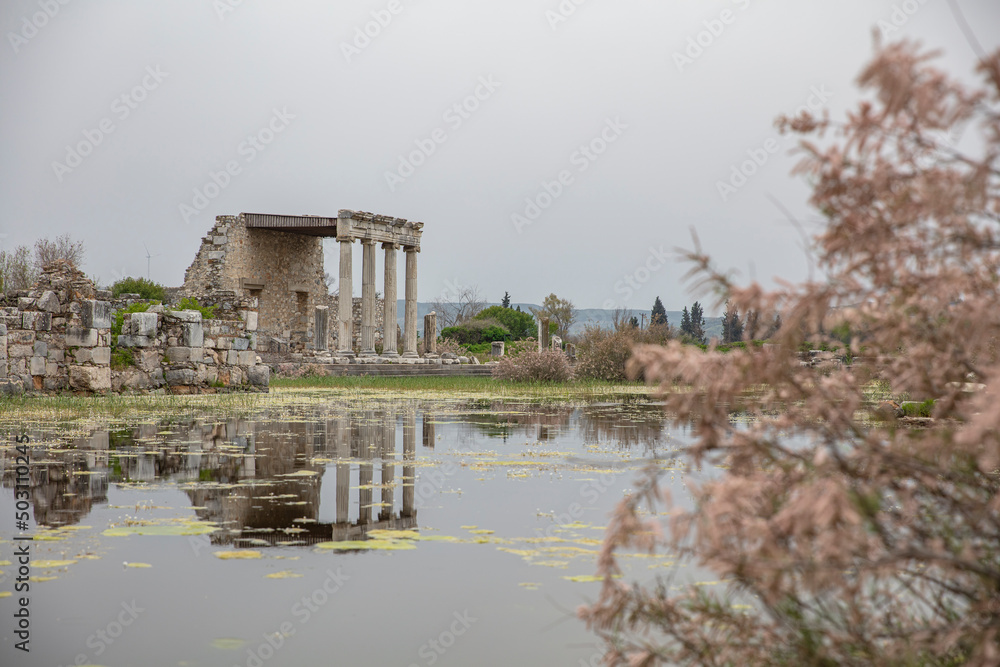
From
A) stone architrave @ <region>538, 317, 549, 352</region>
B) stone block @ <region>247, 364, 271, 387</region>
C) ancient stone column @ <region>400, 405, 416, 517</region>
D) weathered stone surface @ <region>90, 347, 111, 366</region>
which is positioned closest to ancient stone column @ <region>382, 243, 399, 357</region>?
stone architrave @ <region>538, 317, 549, 352</region>

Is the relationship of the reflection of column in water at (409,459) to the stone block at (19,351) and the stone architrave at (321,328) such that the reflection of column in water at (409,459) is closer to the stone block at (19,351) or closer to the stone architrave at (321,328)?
the stone block at (19,351)

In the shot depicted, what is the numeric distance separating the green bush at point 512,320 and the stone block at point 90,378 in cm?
4488

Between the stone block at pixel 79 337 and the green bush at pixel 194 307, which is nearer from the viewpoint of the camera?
the stone block at pixel 79 337

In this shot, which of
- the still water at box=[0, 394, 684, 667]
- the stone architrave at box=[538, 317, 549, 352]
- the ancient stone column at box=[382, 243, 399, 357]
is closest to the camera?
the still water at box=[0, 394, 684, 667]

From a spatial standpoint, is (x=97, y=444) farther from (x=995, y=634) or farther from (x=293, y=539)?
(x=995, y=634)

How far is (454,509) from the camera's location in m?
5.63

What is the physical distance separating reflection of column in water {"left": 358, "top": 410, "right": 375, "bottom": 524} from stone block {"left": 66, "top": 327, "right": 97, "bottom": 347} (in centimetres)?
657

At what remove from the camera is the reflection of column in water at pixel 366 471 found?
5455mm

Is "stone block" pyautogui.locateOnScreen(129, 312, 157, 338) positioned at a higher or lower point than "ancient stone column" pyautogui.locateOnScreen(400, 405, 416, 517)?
higher

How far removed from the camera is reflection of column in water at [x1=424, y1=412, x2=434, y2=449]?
31.6ft

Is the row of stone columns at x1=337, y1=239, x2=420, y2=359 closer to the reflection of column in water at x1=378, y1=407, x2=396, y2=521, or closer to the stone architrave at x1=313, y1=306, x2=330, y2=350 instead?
the stone architrave at x1=313, y1=306, x2=330, y2=350

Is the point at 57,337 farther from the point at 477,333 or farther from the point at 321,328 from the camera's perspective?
the point at 477,333

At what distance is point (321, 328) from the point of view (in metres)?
37.0

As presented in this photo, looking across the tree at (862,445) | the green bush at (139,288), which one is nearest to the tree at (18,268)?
the green bush at (139,288)
